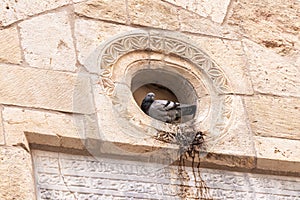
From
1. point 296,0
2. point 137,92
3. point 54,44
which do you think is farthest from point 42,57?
point 296,0

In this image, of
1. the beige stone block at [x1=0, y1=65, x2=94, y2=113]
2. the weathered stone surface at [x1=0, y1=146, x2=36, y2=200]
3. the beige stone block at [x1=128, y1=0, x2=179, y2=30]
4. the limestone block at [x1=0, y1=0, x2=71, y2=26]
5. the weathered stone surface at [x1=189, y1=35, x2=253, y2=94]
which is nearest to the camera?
the weathered stone surface at [x1=0, y1=146, x2=36, y2=200]

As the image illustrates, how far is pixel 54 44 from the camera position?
19.5 ft

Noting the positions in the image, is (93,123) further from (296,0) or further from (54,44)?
(296,0)

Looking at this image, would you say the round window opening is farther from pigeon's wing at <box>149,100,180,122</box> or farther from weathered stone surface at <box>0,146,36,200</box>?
weathered stone surface at <box>0,146,36,200</box>

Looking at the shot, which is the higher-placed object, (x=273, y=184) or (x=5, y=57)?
(x=5, y=57)

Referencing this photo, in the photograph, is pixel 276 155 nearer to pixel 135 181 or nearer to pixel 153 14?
pixel 135 181

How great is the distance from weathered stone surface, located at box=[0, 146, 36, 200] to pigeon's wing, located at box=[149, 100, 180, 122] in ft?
2.39

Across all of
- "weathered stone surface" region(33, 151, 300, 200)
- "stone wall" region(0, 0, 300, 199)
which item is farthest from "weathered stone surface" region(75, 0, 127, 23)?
"weathered stone surface" region(33, 151, 300, 200)

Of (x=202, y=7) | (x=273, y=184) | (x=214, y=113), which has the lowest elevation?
(x=273, y=184)

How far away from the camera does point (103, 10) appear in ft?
20.4

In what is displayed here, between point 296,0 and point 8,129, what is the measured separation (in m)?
1.96

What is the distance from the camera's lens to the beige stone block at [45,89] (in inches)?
221

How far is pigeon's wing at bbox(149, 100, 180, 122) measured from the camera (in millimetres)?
5883

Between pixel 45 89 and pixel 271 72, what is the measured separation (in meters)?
1.18
